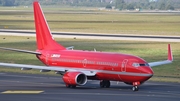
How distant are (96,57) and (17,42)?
47.3 meters

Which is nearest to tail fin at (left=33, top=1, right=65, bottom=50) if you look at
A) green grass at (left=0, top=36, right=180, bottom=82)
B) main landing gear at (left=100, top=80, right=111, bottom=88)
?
main landing gear at (left=100, top=80, right=111, bottom=88)

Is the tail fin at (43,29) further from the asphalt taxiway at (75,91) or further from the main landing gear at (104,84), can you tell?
the main landing gear at (104,84)

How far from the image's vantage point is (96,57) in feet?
138

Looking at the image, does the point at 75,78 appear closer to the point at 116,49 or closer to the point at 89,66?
the point at 89,66

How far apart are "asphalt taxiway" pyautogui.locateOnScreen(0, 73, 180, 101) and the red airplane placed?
2.68 feet

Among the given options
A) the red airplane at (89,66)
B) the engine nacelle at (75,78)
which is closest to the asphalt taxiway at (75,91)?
the engine nacelle at (75,78)

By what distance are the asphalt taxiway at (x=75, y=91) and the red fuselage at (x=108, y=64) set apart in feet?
3.47

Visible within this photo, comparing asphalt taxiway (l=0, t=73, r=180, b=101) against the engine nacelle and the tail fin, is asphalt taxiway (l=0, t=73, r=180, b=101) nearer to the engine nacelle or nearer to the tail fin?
the engine nacelle

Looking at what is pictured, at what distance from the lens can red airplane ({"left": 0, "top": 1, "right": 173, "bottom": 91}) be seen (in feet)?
→ 130

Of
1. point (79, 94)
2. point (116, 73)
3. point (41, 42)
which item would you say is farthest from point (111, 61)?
point (41, 42)

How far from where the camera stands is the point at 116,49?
76125 mm

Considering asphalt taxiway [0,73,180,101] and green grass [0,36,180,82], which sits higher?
asphalt taxiway [0,73,180,101]

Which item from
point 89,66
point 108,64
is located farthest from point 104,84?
point 108,64

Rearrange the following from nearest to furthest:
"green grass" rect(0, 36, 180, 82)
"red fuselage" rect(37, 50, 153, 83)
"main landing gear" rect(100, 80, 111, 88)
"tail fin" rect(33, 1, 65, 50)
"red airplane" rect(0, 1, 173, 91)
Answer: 1. "red fuselage" rect(37, 50, 153, 83)
2. "red airplane" rect(0, 1, 173, 91)
3. "main landing gear" rect(100, 80, 111, 88)
4. "tail fin" rect(33, 1, 65, 50)
5. "green grass" rect(0, 36, 180, 82)
